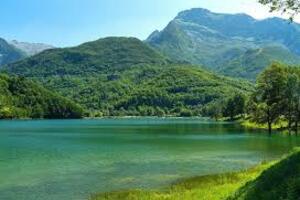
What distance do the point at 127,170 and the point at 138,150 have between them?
105 ft

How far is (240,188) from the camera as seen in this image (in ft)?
120

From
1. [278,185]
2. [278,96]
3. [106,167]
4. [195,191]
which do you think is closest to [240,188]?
[278,185]

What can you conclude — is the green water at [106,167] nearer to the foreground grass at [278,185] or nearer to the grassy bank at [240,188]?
the grassy bank at [240,188]

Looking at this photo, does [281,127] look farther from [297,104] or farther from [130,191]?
[130,191]

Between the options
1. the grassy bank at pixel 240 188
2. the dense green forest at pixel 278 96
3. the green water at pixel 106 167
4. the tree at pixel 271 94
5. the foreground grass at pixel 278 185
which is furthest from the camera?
the tree at pixel 271 94

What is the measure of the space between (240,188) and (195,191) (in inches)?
392

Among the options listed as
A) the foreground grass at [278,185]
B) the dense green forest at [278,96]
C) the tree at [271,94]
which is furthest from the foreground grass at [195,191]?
the tree at [271,94]

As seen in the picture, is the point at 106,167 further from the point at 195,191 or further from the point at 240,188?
the point at 240,188

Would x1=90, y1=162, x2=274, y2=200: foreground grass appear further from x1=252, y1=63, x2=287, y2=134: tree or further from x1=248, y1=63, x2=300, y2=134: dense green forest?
x1=252, y1=63, x2=287, y2=134: tree

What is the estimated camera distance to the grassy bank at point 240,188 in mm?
31078

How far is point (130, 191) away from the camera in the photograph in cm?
4825

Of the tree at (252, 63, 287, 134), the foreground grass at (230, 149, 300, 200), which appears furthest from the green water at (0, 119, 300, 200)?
the tree at (252, 63, 287, 134)

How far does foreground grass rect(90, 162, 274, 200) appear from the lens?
4228 centimetres

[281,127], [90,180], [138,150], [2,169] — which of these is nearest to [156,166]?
[90,180]
